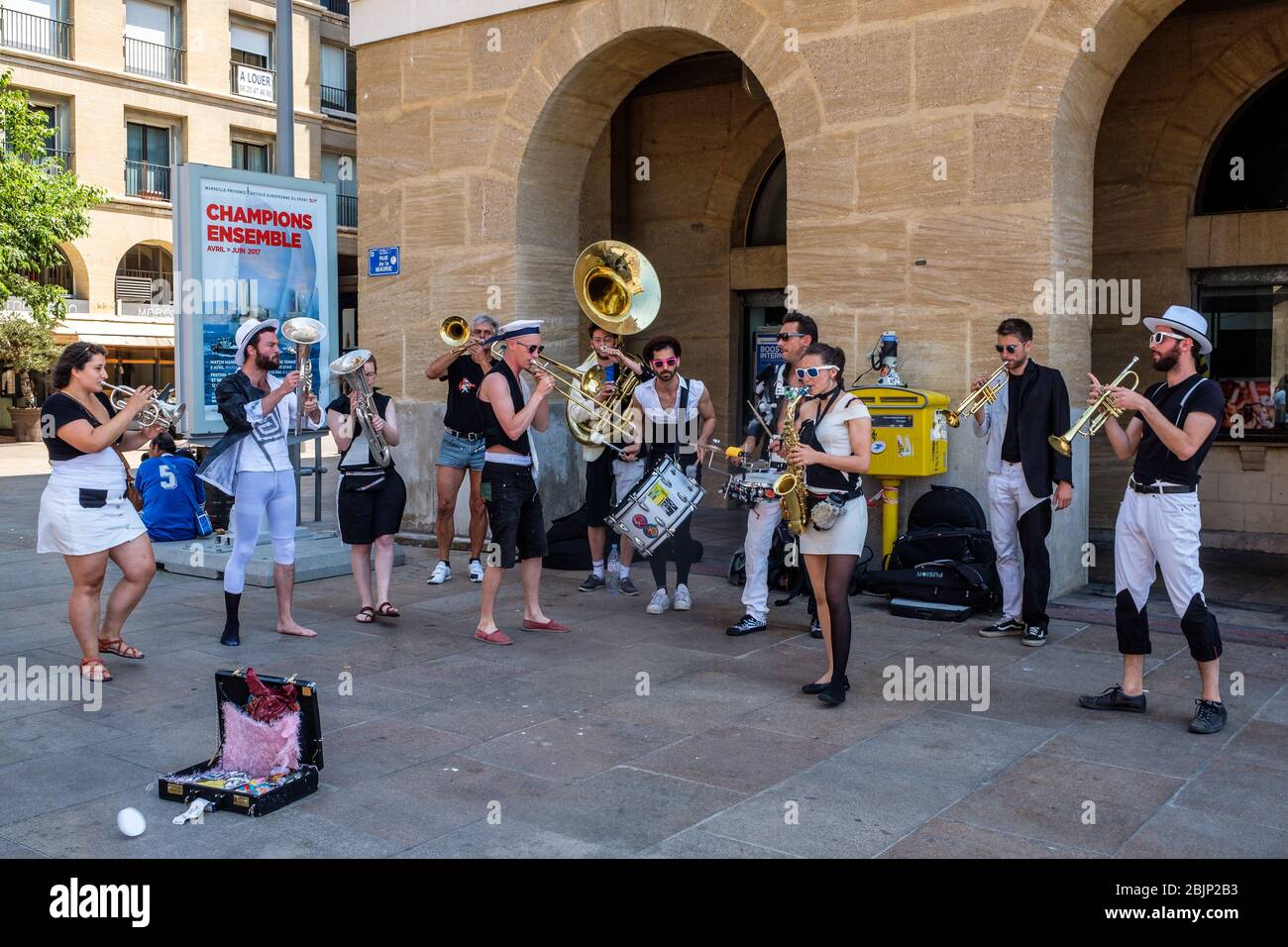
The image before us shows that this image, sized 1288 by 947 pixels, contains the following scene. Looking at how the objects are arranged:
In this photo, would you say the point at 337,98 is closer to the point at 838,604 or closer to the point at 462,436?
the point at 462,436

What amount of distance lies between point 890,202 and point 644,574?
3394 millimetres

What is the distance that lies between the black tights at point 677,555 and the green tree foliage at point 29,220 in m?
19.6

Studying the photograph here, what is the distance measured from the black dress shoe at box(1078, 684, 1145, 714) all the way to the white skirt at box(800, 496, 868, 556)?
133cm

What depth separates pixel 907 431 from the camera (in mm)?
8414

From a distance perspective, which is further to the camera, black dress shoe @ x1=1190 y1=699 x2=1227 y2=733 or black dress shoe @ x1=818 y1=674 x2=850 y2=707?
black dress shoe @ x1=818 y1=674 x2=850 y2=707

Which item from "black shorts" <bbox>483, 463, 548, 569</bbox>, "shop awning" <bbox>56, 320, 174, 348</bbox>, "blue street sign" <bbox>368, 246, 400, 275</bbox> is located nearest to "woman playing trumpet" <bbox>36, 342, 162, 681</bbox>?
"black shorts" <bbox>483, 463, 548, 569</bbox>

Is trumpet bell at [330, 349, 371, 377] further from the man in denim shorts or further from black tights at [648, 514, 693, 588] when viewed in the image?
black tights at [648, 514, 693, 588]

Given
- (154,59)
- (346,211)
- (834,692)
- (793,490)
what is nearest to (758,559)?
(793,490)

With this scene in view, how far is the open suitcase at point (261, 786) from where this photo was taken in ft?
15.0

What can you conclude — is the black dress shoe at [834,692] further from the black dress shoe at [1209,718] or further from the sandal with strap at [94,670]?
A: the sandal with strap at [94,670]

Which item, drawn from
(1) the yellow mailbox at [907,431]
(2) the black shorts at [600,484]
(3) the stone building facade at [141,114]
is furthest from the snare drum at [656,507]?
(3) the stone building facade at [141,114]

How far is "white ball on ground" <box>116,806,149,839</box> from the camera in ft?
14.1

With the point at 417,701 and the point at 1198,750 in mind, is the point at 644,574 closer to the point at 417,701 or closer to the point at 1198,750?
the point at 417,701

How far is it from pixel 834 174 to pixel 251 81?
29.9 m
